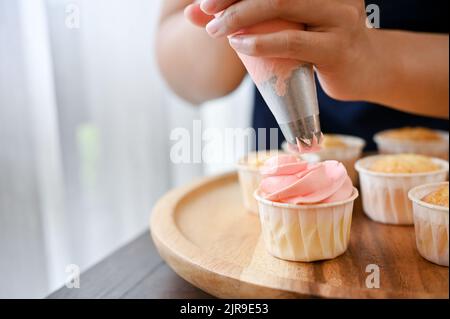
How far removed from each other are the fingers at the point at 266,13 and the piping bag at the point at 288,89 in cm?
1

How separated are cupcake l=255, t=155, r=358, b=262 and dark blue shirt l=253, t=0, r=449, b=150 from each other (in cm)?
49

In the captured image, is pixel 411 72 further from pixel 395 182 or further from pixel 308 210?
pixel 308 210

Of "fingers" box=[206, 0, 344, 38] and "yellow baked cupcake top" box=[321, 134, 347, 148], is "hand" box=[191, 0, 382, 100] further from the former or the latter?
"yellow baked cupcake top" box=[321, 134, 347, 148]

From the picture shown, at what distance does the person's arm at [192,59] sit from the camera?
105cm

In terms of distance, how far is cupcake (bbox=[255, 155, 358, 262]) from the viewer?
65 centimetres

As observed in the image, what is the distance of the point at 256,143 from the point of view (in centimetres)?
131

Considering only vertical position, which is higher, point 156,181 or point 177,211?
point 177,211

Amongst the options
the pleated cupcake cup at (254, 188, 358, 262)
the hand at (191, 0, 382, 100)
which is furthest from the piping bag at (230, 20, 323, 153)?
the pleated cupcake cup at (254, 188, 358, 262)
